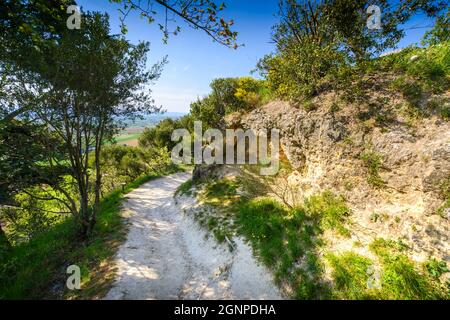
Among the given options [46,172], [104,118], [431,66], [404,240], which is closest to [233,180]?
[104,118]

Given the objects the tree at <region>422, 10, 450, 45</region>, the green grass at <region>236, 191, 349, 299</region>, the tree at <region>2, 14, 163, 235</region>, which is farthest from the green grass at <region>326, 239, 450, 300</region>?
the tree at <region>2, 14, 163, 235</region>

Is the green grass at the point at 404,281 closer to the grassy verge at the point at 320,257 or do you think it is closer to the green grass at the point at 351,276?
the grassy verge at the point at 320,257

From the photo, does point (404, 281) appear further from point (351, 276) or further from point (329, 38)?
point (329, 38)

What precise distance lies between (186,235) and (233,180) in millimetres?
5226

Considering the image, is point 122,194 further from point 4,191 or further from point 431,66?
point 431,66

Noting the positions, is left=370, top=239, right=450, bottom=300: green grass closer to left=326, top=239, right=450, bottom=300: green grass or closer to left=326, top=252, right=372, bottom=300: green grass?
left=326, top=239, right=450, bottom=300: green grass

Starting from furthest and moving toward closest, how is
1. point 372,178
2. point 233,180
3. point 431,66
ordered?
point 233,180, point 431,66, point 372,178

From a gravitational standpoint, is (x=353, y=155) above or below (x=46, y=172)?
above

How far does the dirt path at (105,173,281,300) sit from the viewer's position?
7250mm

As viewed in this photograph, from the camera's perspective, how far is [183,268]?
29.2 ft

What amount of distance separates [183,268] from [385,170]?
9370mm

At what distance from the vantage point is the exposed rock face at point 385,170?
6.31 meters
